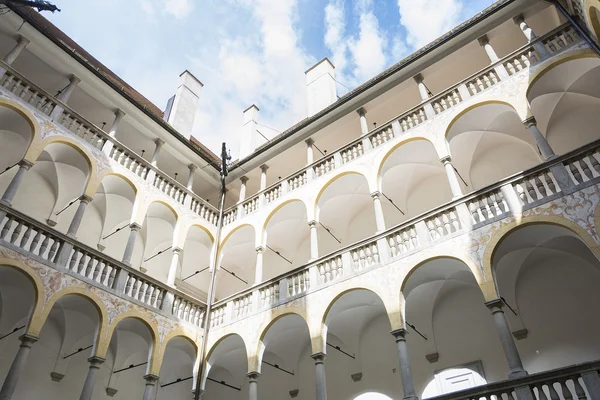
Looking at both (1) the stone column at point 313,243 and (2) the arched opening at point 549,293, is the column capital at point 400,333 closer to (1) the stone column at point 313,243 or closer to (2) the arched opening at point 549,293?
(2) the arched opening at point 549,293

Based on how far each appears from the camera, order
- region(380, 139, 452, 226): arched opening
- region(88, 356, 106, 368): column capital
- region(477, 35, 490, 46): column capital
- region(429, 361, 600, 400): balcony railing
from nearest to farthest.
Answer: region(429, 361, 600, 400): balcony railing → region(88, 356, 106, 368): column capital → region(477, 35, 490, 46): column capital → region(380, 139, 452, 226): arched opening

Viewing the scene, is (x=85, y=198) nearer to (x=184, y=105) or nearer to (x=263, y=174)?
(x=263, y=174)

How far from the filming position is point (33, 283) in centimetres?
950

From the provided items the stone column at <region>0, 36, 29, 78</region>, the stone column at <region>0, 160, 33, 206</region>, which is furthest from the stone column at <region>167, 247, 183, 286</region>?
the stone column at <region>0, 36, 29, 78</region>

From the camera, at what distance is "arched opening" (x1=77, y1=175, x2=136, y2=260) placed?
13938 millimetres

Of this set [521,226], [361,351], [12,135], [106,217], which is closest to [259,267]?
[361,351]

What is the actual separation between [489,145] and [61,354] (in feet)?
41.7

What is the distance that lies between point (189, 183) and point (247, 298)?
4.68m

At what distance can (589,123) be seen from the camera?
11.3 meters

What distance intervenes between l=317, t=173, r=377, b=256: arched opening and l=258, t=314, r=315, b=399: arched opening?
3102 millimetres

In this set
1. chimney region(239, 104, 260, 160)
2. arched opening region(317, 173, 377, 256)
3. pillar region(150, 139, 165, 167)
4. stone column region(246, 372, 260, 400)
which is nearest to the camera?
stone column region(246, 372, 260, 400)

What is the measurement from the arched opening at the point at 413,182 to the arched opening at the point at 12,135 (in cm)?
918

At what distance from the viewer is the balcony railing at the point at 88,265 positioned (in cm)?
958

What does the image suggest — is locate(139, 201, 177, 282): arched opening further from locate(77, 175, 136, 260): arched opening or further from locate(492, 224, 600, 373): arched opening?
locate(492, 224, 600, 373): arched opening
